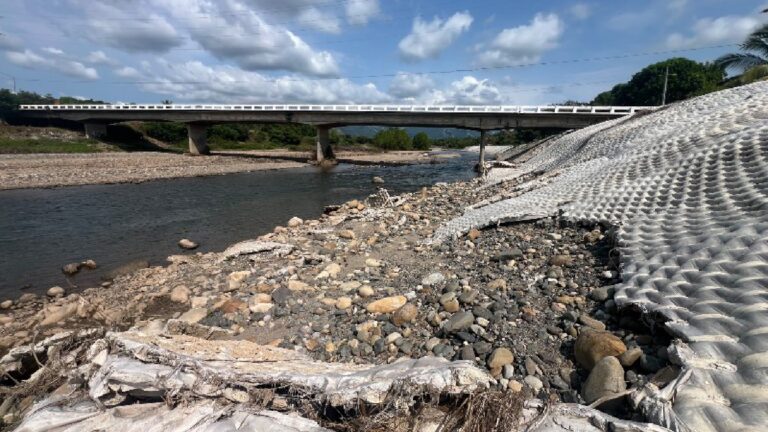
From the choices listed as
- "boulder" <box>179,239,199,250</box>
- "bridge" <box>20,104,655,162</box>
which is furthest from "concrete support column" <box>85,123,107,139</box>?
"boulder" <box>179,239,199,250</box>

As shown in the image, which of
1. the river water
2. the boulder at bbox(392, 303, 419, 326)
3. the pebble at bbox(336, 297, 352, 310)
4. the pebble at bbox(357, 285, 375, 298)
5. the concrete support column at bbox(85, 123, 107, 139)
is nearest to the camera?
the boulder at bbox(392, 303, 419, 326)

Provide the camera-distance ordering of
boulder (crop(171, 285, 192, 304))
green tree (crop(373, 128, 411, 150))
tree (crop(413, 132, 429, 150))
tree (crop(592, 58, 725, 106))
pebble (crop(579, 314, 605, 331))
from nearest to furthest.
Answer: pebble (crop(579, 314, 605, 331)) → boulder (crop(171, 285, 192, 304)) → tree (crop(592, 58, 725, 106)) → green tree (crop(373, 128, 411, 150)) → tree (crop(413, 132, 429, 150))

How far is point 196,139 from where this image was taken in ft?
144

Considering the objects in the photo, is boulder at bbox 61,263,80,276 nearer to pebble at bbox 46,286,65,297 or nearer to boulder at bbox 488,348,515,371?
pebble at bbox 46,286,65,297

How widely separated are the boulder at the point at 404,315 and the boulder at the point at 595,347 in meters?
1.85

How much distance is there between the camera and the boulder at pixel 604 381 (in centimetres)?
250

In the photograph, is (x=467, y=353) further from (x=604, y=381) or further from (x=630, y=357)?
(x=630, y=357)

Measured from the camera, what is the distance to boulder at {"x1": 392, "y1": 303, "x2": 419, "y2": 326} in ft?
14.3

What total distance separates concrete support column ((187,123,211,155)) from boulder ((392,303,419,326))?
4625cm

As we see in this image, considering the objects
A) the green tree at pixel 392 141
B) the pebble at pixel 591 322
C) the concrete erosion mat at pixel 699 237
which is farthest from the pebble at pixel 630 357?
the green tree at pixel 392 141

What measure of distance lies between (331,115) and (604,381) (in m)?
38.6

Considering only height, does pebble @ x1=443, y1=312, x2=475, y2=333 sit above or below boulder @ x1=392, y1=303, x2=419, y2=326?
above

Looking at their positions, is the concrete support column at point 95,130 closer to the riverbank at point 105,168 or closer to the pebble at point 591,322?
the riverbank at point 105,168

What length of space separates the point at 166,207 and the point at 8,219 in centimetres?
564
